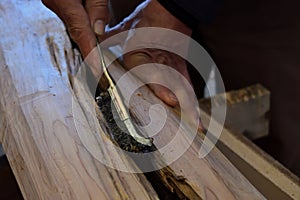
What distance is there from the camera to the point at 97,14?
0.73 m

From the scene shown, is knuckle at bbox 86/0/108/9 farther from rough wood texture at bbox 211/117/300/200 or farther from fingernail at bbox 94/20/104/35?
rough wood texture at bbox 211/117/300/200

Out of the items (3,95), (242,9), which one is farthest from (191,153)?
(242,9)

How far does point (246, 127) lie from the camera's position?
39.6 inches

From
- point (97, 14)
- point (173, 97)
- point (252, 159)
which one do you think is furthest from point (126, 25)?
point (252, 159)

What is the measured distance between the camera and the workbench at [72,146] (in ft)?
1.68

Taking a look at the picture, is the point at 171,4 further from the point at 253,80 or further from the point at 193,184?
the point at 253,80

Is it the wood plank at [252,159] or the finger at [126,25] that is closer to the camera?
the wood plank at [252,159]

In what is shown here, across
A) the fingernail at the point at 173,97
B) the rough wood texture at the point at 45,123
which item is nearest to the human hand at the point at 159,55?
the fingernail at the point at 173,97

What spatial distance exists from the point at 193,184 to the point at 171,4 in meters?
0.37

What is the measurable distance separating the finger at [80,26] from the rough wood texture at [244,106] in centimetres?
31

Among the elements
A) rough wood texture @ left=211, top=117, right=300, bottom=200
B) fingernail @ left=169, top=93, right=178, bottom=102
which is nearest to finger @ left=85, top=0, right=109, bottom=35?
fingernail @ left=169, top=93, right=178, bottom=102

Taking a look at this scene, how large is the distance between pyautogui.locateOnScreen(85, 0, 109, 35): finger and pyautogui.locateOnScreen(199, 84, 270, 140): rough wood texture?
11.7 inches

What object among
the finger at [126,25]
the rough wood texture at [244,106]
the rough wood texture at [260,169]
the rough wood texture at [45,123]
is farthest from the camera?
the rough wood texture at [244,106]

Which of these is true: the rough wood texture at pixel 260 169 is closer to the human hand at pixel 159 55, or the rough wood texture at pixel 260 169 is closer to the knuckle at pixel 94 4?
the human hand at pixel 159 55
